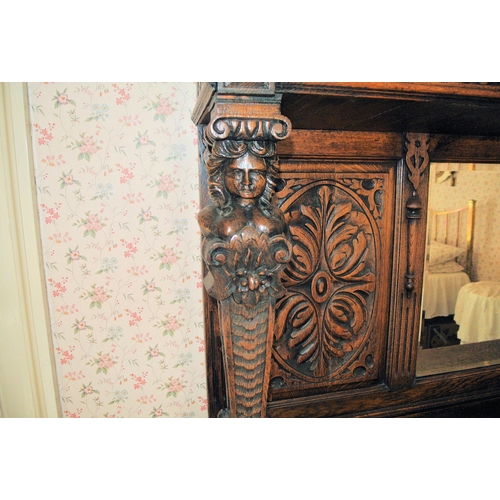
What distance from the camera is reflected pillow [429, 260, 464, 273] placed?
2.70 feet

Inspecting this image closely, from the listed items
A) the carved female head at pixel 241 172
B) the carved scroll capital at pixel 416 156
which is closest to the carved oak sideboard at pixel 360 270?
the carved scroll capital at pixel 416 156

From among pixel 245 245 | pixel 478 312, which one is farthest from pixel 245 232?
pixel 478 312

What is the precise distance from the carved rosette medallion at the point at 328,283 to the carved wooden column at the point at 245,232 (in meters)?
0.26

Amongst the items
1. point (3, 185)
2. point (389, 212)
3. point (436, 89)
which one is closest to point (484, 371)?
point (389, 212)

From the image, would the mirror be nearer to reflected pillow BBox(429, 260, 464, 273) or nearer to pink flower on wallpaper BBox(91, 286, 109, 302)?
reflected pillow BBox(429, 260, 464, 273)

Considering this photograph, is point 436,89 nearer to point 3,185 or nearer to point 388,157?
point 388,157

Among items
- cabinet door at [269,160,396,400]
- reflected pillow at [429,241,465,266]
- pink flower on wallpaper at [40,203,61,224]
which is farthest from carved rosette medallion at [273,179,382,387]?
pink flower on wallpaper at [40,203,61,224]

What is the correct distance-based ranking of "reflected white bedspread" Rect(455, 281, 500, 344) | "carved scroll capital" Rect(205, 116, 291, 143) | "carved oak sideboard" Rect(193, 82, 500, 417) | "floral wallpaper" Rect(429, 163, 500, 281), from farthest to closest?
"reflected white bedspread" Rect(455, 281, 500, 344) < "floral wallpaper" Rect(429, 163, 500, 281) < "carved oak sideboard" Rect(193, 82, 500, 417) < "carved scroll capital" Rect(205, 116, 291, 143)

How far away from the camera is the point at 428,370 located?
0.82 meters

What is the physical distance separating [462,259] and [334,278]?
1.28 ft

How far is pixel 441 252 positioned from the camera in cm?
81

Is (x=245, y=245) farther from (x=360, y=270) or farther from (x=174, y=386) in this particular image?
(x=174, y=386)

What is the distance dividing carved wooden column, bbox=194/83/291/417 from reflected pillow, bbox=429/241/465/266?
544 mm

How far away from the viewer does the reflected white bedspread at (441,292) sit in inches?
32.7
